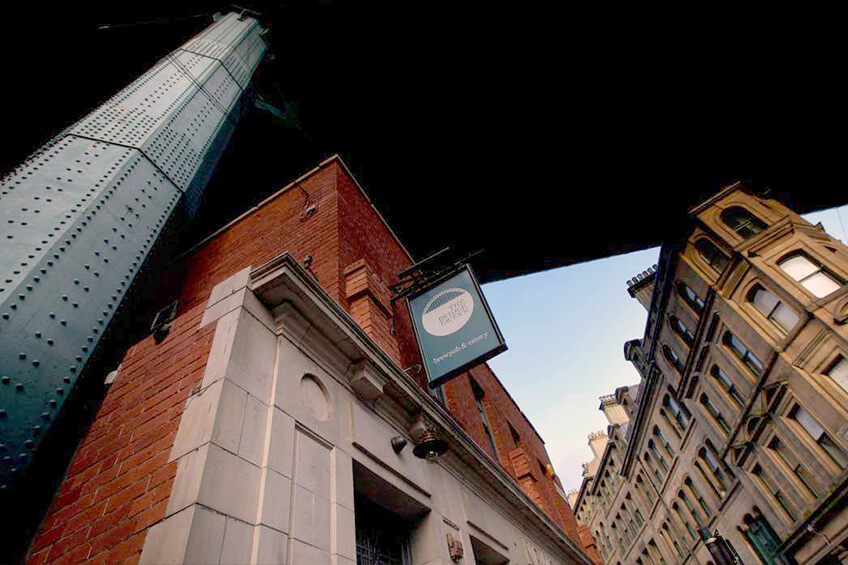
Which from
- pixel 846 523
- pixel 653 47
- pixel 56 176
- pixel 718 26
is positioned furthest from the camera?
pixel 846 523

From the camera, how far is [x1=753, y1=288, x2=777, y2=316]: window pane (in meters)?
19.2

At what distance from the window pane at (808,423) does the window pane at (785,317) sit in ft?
12.1

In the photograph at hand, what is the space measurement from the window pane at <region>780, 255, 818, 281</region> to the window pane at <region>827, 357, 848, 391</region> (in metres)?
4.16

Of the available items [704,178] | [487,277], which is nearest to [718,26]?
[704,178]

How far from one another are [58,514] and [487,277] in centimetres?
1096

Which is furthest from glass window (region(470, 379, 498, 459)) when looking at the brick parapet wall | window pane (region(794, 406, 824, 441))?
window pane (region(794, 406, 824, 441))

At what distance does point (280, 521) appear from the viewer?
261 cm

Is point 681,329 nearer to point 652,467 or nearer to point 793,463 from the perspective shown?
point 793,463

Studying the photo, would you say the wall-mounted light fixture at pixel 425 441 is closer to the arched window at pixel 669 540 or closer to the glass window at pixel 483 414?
the glass window at pixel 483 414

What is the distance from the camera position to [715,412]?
968 inches

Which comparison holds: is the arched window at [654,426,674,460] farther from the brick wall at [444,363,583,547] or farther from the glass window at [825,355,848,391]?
the brick wall at [444,363,583,547]

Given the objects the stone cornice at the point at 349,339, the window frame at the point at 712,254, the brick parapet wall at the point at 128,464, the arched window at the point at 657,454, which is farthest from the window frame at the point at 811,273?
the brick parapet wall at the point at 128,464

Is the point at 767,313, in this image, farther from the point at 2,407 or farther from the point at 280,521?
the point at 2,407

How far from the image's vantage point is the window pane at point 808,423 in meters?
16.8
